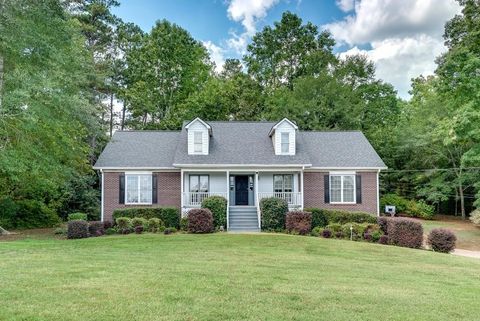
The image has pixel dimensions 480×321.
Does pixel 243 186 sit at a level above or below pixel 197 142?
below

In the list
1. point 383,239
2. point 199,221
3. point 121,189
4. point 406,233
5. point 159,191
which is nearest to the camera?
point 406,233

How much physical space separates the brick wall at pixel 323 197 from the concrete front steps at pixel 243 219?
3.21 metres

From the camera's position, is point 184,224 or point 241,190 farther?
point 241,190

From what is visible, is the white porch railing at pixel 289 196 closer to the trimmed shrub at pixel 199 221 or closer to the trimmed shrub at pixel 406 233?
the trimmed shrub at pixel 199 221

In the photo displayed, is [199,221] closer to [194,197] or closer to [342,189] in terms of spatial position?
[194,197]

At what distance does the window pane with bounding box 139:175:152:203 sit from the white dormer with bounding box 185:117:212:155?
2.69 m

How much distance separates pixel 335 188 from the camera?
2098 centimetres

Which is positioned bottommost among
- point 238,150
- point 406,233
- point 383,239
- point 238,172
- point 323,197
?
point 383,239

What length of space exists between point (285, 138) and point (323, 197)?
3.90m

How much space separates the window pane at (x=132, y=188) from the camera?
20.2 meters

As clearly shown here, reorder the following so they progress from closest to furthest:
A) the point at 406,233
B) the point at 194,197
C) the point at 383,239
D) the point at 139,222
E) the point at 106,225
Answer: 1. the point at 406,233
2. the point at 383,239
3. the point at 139,222
4. the point at 106,225
5. the point at 194,197

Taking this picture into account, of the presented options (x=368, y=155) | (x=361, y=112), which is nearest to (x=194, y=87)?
(x=361, y=112)

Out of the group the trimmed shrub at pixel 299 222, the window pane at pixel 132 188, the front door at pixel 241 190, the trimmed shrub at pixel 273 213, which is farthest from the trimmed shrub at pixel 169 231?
the trimmed shrub at pixel 299 222

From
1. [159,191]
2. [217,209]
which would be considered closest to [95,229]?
[159,191]
